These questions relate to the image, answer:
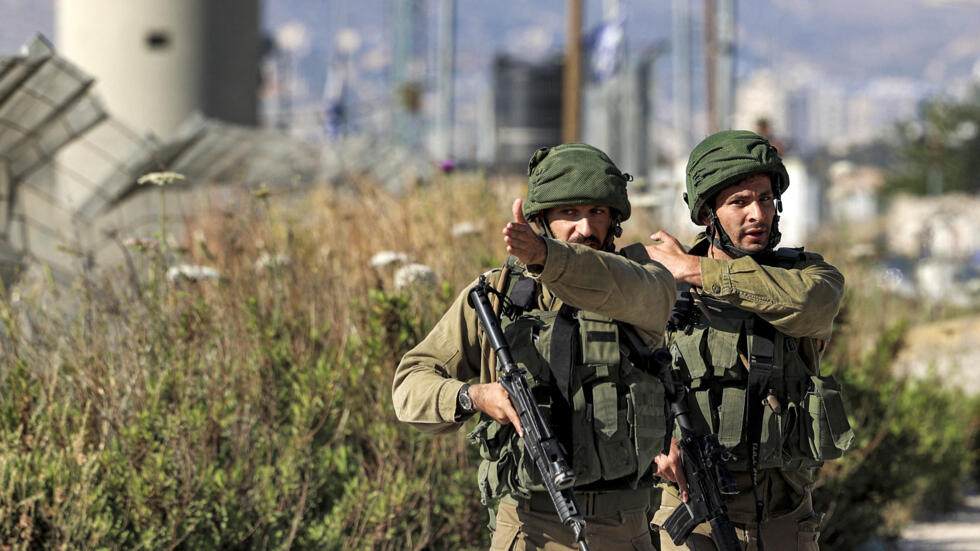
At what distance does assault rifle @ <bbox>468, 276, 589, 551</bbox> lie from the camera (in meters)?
2.54

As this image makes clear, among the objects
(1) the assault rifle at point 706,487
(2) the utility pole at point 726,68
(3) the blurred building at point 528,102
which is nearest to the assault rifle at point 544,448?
(1) the assault rifle at point 706,487

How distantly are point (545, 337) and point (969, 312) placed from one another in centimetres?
1529

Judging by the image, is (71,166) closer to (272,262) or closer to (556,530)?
(272,262)

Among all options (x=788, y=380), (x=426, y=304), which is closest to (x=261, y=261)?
(x=426, y=304)

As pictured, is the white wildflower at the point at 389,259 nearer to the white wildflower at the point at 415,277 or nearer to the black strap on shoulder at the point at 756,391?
the white wildflower at the point at 415,277

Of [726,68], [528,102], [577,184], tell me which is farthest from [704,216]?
[528,102]

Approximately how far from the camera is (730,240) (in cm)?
341

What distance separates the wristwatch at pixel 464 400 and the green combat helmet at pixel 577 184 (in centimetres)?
44

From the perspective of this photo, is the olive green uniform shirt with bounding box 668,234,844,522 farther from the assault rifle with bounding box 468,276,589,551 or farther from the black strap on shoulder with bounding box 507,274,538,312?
the assault rifle with bounding box 468,276,589,551

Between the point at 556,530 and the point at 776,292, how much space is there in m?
0.91

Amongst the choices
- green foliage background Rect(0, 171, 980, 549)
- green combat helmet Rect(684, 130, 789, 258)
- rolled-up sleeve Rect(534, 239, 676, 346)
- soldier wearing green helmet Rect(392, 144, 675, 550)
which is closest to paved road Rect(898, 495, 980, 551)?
green foliage background Rect(0, 171, 980, 549)

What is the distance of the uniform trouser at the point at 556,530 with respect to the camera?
2850mm

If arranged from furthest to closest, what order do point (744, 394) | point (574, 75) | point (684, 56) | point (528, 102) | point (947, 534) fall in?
point (528, 102) → point (684, 56) → point (574, 75) → point (947, 534) → point (744, 394)

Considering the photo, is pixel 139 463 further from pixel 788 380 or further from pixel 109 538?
pixel 788 380
